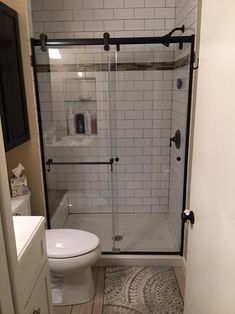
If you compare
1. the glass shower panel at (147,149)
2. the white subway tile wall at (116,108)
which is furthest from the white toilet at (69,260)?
the white subway tile wall at (116,108)

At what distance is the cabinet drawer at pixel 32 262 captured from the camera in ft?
3.56

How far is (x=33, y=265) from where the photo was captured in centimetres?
121

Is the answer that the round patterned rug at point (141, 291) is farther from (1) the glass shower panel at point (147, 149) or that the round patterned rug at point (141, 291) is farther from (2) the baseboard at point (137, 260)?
(1) the glass shower panel at point (147, 149)

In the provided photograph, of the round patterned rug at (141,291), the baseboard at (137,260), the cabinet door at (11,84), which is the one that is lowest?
the round patterned rug at (141,291)

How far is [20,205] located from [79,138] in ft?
4.01

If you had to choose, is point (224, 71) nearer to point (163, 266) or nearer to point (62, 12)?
point (163, 266)

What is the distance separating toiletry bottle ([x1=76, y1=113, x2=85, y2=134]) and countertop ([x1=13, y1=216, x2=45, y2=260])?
164 centimetres

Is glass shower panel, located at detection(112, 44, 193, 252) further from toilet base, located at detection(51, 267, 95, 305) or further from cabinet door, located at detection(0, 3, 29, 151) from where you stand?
cabinet door, located at detection(0, 3, 29, 151)

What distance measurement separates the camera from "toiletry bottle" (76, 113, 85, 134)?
113 inches

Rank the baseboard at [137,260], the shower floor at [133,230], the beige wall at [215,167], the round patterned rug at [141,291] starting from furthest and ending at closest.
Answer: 1. the shower floor at [133,230]
2. the baseboard at [137,260]
3. the round patterned rug at [141,291]
4. the beige wall at [215,167]

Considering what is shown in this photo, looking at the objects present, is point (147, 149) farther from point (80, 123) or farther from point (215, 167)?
point (215, 167)

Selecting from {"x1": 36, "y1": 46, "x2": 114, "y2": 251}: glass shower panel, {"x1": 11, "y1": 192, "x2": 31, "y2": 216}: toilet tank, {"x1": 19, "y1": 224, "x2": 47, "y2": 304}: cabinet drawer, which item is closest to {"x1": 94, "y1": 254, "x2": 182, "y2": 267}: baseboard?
{"x1": 36, "y1": 46, "x2": 114, "y2": 251}: glass shower panel

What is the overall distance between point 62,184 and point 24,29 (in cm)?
164

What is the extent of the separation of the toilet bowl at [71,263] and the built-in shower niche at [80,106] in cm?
126
